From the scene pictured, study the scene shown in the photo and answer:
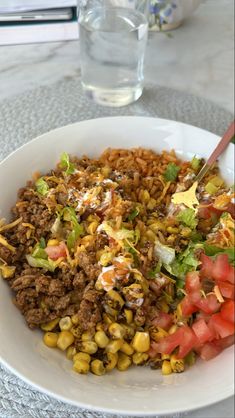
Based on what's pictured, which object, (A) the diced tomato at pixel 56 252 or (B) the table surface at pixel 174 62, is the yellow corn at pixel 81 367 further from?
(B) the table surface at pixel 174 62

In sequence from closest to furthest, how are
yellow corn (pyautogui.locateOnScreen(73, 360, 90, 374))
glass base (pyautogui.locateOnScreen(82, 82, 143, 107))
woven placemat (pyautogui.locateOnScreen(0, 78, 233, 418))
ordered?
yellow corn (pyautogui.locateOnScreen(73, 360, 90, 374)), woven placemat (pyautogui.locateOnScreen(0, 78, 233, 418)), glass base (pyautogui.locateOnScreen(82, 82, 143, 107))

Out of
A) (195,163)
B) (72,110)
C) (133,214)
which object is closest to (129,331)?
(133,214)

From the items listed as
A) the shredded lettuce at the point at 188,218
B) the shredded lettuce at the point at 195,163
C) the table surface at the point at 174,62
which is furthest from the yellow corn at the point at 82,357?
the table surface at the point at 174,62

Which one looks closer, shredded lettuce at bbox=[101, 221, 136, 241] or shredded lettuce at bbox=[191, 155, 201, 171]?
shredded lettuce at bbox=[101, 221, 136, 241]

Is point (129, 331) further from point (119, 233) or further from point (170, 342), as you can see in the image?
point (119, 233)

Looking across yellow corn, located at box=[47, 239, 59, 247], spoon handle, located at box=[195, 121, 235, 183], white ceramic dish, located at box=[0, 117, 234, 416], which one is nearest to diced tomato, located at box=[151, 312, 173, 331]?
white ceramic dish, located at box=[0, 117, 234, 416]

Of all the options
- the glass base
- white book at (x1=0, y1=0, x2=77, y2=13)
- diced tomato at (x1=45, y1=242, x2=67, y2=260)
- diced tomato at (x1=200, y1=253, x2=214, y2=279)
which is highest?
white book at (x1=0, y1=0, x2=77, y2=13)

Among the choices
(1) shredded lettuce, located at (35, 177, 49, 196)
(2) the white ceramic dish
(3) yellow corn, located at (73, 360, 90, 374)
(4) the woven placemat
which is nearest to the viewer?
(2) the white ceramic dish

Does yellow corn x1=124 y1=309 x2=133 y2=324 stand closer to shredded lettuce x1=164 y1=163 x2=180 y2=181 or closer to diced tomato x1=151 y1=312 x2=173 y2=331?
diced tomato x1=151 y1=312 x2=173 y2=331

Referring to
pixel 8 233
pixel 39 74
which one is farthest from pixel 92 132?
pixel 39 74
